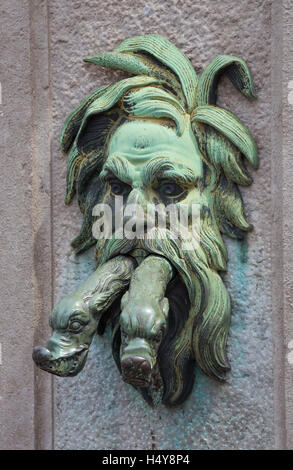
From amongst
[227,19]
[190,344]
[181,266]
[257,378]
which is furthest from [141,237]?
A: [227,19]

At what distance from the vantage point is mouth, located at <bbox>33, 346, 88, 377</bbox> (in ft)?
3.63

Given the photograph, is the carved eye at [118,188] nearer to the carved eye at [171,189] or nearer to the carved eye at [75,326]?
the carved eye at [171,189]

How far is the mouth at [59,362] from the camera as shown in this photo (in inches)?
43.5

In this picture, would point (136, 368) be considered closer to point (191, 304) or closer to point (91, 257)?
point (191, 304)

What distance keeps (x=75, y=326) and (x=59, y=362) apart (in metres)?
0.07

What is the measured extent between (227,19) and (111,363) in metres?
0.70

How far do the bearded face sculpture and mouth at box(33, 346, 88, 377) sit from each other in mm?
38

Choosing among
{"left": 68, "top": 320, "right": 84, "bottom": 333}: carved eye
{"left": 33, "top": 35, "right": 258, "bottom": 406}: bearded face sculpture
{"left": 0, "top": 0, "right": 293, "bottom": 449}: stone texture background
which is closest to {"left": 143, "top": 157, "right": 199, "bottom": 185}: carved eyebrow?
{"left": 33, "top": 35, "right": 258, "bottom": 406}: bearded face sculpture

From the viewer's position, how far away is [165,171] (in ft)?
3.88

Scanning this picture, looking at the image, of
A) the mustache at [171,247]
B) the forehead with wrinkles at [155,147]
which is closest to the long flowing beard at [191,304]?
the mustache at [171,247]

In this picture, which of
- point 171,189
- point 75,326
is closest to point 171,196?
point 171,189

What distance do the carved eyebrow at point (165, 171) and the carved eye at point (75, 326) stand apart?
0.92 feet

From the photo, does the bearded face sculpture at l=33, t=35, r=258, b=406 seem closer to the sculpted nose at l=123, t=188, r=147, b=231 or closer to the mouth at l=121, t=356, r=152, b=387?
the sculpted nose at l=123, t=188, r=147, b=231

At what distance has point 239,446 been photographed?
1245mm
